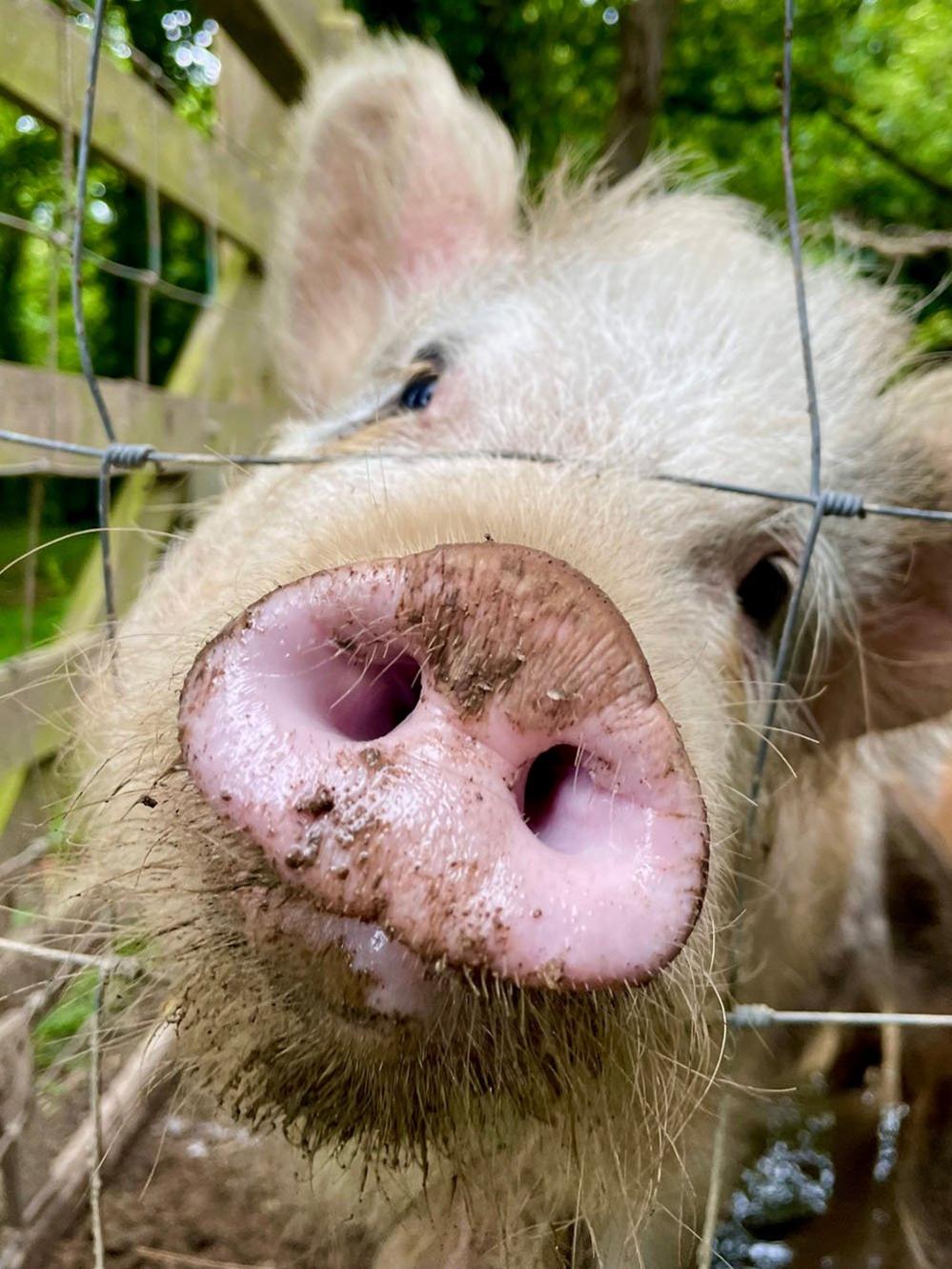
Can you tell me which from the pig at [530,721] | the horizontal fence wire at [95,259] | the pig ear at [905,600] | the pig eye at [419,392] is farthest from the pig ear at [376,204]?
the pig ear at [905,600]

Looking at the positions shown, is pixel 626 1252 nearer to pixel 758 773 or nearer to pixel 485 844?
pixel 758 773

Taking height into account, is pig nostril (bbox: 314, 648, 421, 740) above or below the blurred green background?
below

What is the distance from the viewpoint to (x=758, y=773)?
1068 mm

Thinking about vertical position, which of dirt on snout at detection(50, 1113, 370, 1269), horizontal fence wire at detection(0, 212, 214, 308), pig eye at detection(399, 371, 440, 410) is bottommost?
dirt on snout at detection(50, 1113, 370, 1269)

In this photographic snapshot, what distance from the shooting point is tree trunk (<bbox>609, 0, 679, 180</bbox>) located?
372 cm

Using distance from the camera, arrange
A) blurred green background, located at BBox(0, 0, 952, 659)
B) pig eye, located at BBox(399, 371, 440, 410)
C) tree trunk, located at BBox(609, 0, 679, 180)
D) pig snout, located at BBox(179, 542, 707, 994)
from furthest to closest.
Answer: blurred green background, located at BBox(0, 0, 952, 659) < tree trunk, located at BBox(609, 0, 679, 180) < pig eye, located at BBox(399, 371, 440, 410) < pig snout, located at BBox(179, 542, 707, 994)

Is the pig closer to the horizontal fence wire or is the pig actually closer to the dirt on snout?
the dirt on snout

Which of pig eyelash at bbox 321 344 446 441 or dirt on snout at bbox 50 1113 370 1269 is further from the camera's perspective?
pig eyelash at bbox 321 344 446 441

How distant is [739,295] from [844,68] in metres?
6.20

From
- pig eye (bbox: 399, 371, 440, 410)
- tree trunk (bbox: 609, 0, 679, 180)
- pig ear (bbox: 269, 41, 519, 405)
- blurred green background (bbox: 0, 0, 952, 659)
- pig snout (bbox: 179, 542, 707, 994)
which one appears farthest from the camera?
blurred green background (bbox: 0, 0, 952, 659)

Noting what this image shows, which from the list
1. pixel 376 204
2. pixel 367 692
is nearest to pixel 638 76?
pixel 376 204

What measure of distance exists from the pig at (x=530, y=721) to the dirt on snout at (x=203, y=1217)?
0.23m

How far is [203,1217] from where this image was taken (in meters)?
1.48

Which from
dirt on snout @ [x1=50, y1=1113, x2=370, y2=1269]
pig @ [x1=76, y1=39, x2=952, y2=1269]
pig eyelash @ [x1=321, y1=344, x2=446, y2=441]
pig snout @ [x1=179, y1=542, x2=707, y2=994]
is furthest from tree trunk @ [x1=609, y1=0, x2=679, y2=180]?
pig snout @ [x1=179, y1=542, x2=707, y2=994]
